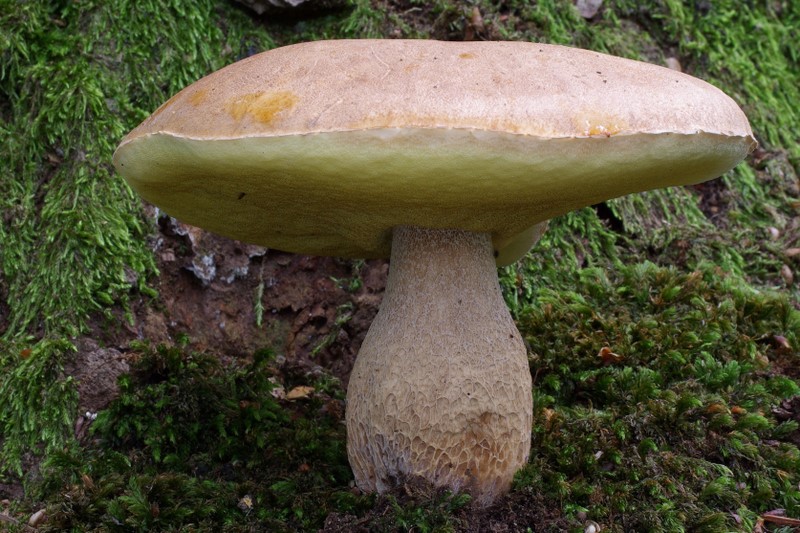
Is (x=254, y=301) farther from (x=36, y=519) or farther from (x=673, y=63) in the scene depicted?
(x=673, y=63)

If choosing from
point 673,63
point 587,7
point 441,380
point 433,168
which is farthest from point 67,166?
point 673,63

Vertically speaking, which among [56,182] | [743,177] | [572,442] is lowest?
[572,442]

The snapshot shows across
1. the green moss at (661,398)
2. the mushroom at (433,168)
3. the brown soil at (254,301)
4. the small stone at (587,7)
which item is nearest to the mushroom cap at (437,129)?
the mushroom at (433,168)

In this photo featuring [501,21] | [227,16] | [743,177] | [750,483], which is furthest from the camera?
[743,177]

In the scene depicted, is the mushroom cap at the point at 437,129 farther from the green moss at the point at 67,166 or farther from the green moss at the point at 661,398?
the green moss at the point at 67,166

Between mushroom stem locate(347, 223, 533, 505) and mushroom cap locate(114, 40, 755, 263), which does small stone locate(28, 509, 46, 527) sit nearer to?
mushroom stem locate(347, 223, 533, 505)

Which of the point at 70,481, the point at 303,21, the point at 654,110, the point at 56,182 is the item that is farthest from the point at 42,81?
the point at 654,110

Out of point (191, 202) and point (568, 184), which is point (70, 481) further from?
point (568, 184)
